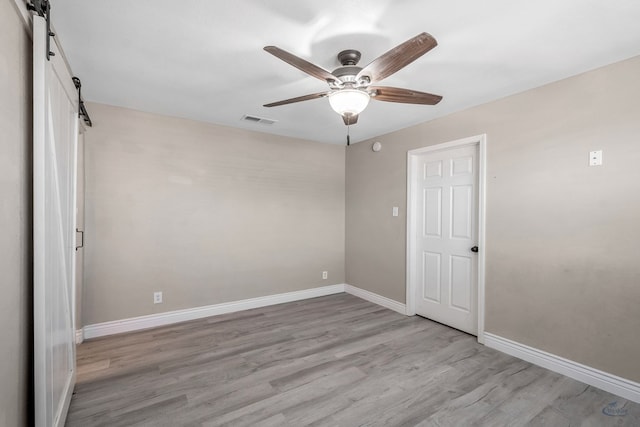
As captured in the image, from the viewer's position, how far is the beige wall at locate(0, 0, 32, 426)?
1.10 metres

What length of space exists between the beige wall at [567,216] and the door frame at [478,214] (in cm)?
6

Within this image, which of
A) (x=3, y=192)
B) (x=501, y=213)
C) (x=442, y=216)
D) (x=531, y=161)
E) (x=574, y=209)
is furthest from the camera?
(x=442, y=216)

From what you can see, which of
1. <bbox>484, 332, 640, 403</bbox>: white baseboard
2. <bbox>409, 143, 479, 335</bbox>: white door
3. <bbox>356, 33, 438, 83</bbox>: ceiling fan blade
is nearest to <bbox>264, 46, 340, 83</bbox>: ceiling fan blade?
<bbox>356, 33, 438, 83</bbox>: ceiling fan blade

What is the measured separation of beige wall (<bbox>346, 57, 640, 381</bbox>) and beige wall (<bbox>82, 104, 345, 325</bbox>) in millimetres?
2196

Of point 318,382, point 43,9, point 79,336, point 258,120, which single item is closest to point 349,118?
point 258,120

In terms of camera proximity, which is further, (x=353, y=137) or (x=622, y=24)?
(x=353, y=137)

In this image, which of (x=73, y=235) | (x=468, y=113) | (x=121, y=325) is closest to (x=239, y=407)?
(x=73, y=235)

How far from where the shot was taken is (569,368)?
91.1 inches

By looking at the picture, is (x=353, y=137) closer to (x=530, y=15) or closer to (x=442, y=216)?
(x=442, y=216)

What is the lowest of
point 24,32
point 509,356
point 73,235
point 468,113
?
point 509,356

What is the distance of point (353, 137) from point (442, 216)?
1.70m

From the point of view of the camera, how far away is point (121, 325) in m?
3.08

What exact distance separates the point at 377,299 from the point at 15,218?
379 centimetres

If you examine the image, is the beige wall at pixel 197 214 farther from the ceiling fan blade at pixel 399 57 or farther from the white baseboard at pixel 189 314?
the ceiling fan blade at pixel 399 57
